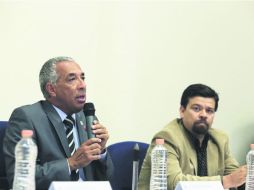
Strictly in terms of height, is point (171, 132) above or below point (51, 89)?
below

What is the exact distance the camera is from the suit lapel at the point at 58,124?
8.20 ft

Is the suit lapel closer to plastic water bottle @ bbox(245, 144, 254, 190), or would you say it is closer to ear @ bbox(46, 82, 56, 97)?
ear @ bbox(46, 82, 56, 97)

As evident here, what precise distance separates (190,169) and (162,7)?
4.77 ft

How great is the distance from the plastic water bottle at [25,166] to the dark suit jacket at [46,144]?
1.91 feet

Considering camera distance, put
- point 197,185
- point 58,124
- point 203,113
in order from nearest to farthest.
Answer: point 197,185 < point 58,124 < point 203,113

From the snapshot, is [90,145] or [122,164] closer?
[90,145]

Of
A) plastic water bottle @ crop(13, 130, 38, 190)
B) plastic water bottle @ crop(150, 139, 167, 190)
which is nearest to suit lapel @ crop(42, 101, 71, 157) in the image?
plastic water bottle @ crop(150, 139, 167, 190)

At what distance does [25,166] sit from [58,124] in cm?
88

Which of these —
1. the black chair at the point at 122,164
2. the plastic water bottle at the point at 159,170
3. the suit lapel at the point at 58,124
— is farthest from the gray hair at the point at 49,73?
the plastic water bottle at the point at 159,170

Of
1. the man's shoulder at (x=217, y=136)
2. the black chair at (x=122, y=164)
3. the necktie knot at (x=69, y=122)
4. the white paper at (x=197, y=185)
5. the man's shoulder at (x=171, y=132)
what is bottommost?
the black chair at (x=122, y=164)

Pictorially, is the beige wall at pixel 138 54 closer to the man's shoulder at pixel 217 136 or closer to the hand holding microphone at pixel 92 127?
the man's shoulder at pixel 217 136

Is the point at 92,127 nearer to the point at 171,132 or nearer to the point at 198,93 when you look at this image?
the point at 171,132

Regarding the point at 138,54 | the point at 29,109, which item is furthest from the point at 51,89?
the point at 138,54

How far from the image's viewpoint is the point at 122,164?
9.82ft
